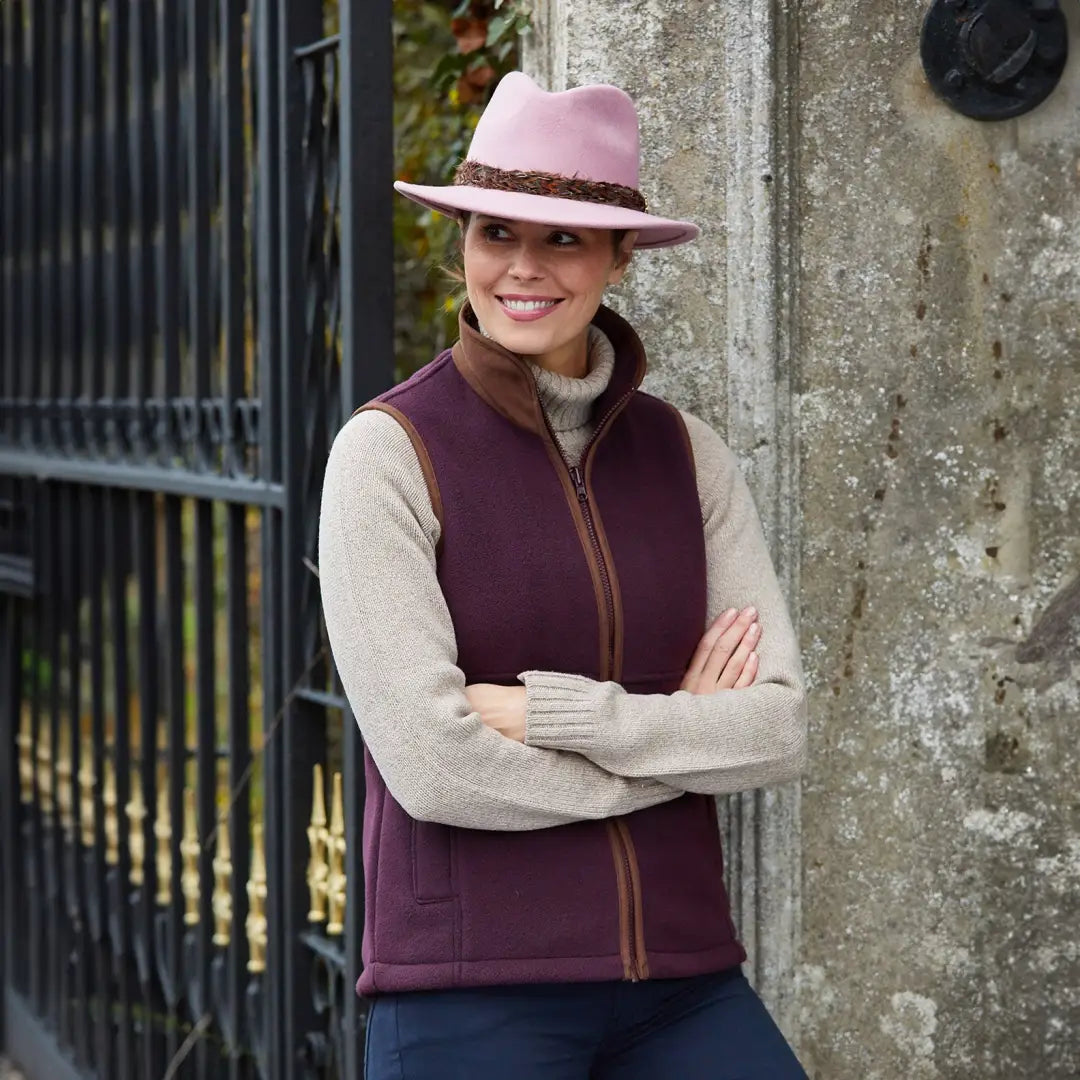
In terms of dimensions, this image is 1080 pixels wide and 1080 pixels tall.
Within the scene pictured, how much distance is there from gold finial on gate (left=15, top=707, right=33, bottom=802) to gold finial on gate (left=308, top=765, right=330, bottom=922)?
183cm

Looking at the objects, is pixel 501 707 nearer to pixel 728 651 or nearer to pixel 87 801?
pixel 728 651

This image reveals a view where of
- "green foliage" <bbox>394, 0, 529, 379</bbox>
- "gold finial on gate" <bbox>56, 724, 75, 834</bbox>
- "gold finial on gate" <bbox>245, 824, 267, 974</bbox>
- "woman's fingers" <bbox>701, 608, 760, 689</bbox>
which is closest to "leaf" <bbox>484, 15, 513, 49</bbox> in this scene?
"green foliage" <bbox>394, 0, 529, 379</bbox>

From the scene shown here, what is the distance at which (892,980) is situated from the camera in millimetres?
2840

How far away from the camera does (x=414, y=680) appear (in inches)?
81.5

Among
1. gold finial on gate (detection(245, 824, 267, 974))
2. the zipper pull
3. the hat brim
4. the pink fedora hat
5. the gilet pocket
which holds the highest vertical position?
the pink fedora hat

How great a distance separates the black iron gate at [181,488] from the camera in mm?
3133

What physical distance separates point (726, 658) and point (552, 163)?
713 mm

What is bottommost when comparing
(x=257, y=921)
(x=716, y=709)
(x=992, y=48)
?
(x=257, y=921)

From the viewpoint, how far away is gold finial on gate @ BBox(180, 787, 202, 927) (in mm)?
3697

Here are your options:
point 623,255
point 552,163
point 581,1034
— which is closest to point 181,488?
point 623,255

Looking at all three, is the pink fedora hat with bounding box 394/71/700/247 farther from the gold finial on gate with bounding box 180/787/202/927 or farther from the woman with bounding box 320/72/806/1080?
the gold finial on gate with bounding box 180/787/202/927

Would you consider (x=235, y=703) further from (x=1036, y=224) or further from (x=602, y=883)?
(x=1036, y=224)

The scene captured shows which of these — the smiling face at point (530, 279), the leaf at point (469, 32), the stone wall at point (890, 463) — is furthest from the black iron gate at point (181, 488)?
the smiling face at point (530, 279)

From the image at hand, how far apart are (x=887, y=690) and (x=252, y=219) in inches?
63.3
